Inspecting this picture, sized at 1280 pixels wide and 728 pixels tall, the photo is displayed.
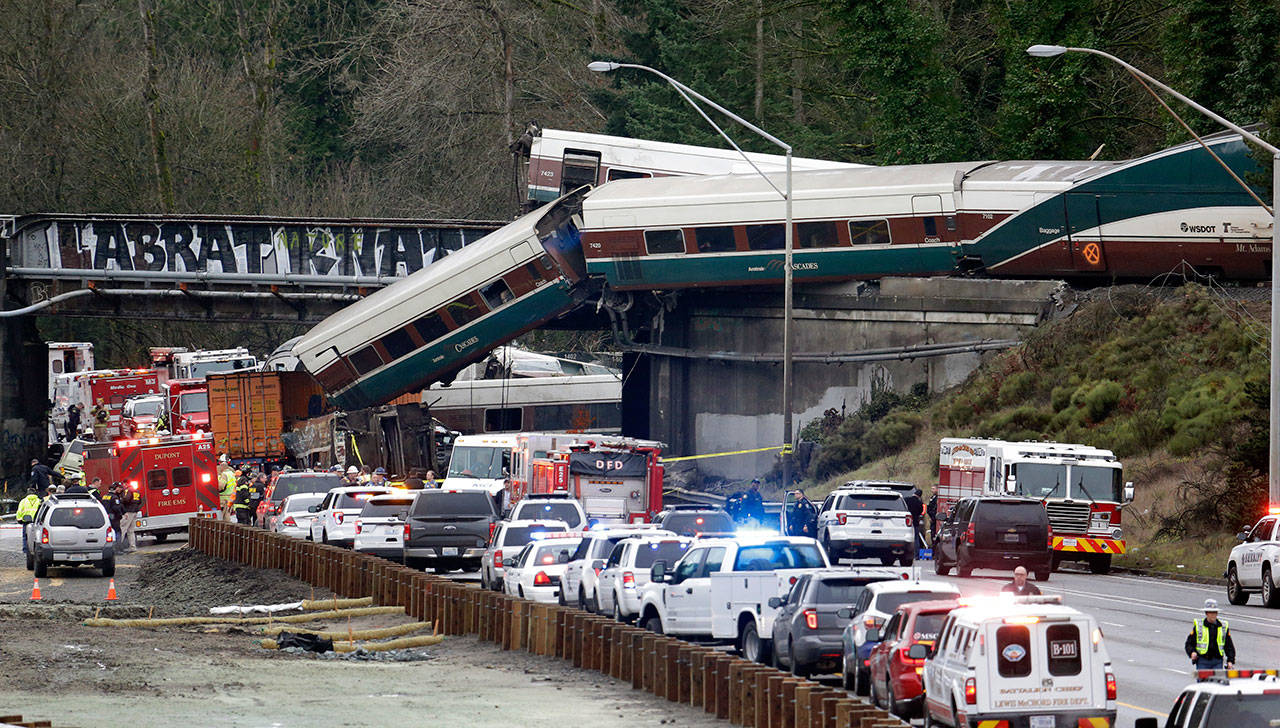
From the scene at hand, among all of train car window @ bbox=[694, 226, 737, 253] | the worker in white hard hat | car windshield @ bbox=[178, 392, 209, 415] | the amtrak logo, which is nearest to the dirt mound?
train car window @ bbox=[694, 226, 737, 253]

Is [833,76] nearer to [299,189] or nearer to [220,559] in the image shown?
[299,189]

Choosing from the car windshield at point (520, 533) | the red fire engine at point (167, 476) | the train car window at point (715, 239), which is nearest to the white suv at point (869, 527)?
the car windshield at point (520, 533)

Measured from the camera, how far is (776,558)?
71.5 feet

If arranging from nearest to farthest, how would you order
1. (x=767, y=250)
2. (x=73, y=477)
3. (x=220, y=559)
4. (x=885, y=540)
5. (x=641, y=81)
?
(x=885, y=540) → (x=220, y=559) → (x=767, y=250) → (x=73, y=477) → (x=641, y=81)

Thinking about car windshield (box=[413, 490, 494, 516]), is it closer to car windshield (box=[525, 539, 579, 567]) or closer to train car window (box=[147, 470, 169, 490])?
car windshield (box=[525, 539, 579, 567])

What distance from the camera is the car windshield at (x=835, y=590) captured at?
1947 centimetres

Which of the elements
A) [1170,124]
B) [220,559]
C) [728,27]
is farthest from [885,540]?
[728,27]

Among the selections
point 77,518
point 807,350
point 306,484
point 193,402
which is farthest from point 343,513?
point 193,402

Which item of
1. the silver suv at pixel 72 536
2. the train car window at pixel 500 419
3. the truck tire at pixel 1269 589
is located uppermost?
the train car window at pixel 500 419

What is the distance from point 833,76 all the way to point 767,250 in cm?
2943

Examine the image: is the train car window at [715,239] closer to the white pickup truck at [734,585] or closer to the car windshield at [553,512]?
the car windshield at [553,512]

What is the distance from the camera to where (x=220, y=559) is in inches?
1553

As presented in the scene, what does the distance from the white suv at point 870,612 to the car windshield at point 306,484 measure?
1035 inches

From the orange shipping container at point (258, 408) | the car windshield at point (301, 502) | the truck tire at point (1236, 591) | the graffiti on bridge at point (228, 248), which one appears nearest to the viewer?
the truck tire at point (1236, 591)
